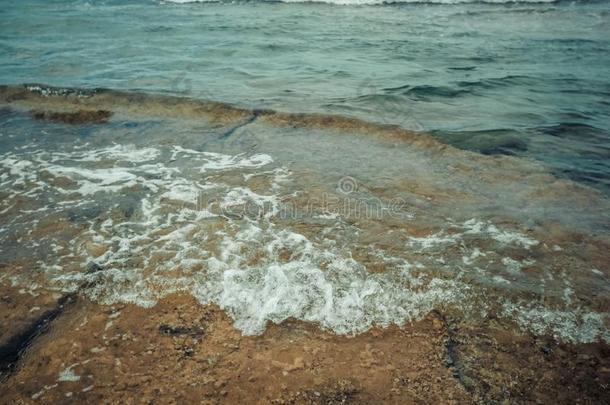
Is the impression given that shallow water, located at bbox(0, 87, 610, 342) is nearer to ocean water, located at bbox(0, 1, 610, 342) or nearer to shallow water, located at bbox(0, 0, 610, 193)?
ocean water, located at bbox(0, 1, 610, 342)

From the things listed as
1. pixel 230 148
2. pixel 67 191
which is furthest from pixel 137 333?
pixel 230 148

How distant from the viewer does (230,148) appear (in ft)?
16.5

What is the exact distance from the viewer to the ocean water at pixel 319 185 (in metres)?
2.74

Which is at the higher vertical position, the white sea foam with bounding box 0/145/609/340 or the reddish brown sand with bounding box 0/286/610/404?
the white sea foam with bounding box 0/145/609/340

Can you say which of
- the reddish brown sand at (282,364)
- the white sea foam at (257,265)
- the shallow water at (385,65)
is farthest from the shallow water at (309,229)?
the shallow water at (385,65)

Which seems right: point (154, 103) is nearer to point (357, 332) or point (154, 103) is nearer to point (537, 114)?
point (357, 332)

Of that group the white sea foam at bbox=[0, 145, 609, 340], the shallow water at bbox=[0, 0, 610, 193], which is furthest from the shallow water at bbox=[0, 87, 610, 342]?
the shallow water at bbox=[0, 0, 610, 193]

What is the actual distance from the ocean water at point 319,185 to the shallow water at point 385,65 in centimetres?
7

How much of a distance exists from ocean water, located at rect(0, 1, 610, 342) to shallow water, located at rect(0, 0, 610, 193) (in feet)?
0.24

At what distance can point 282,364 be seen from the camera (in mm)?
2240

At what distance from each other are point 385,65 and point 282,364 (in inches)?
326

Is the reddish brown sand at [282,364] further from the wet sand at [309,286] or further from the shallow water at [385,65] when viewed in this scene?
the shallow water at [385,65]

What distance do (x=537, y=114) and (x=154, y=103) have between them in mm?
6339

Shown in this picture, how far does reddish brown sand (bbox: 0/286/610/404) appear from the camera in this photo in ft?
6.78
